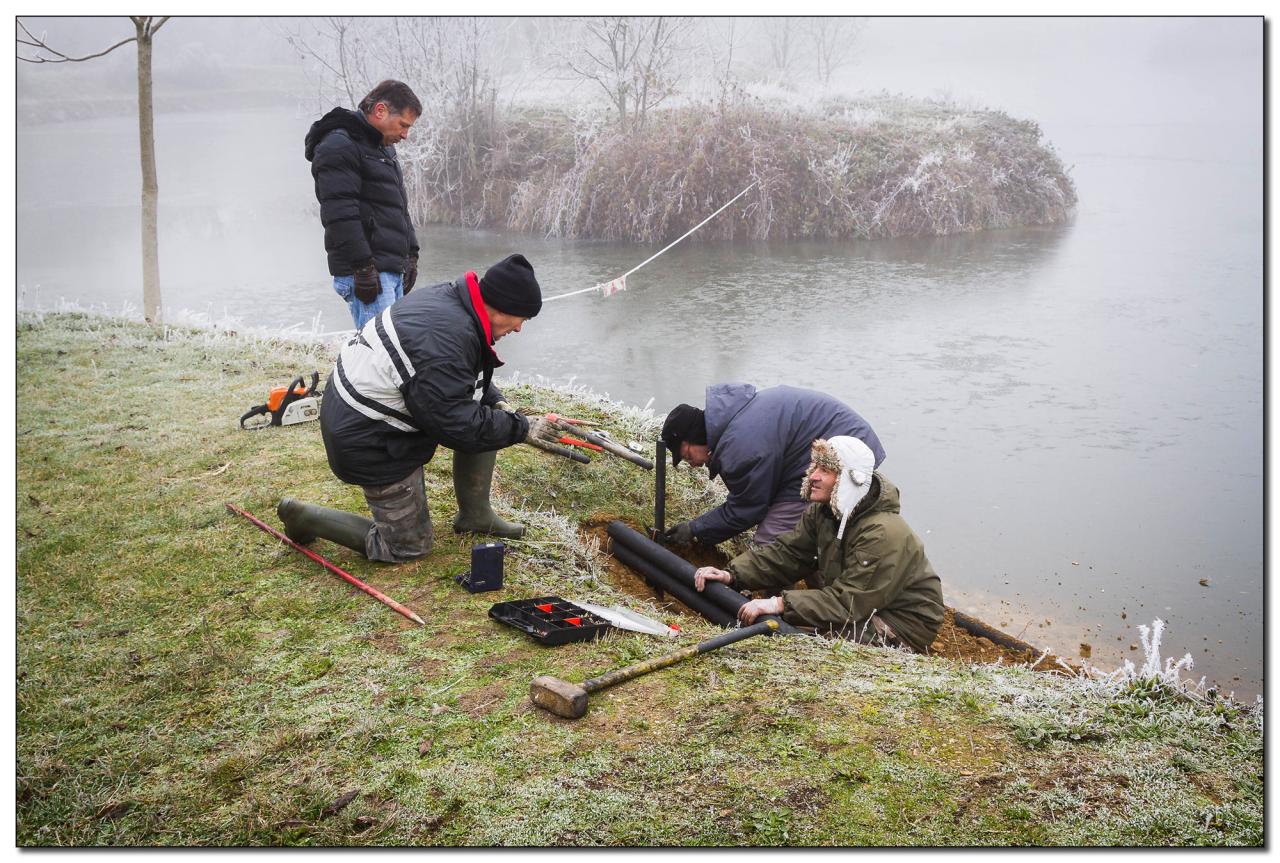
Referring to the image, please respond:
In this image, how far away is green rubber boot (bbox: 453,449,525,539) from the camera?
4.31m

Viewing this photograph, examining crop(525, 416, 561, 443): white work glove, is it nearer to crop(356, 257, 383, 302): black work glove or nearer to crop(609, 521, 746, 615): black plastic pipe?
crop(609, 521, 746, 615): black plastic pipe

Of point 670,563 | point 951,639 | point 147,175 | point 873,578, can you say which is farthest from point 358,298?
point 147,175

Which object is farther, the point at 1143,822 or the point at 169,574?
the point at 169,574

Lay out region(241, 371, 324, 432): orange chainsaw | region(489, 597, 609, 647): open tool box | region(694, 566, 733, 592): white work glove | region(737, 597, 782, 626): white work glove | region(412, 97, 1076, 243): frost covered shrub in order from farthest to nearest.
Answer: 1. region(412, 97, 1076, 243): frost covered shrub
2. region(241, 371, 324, 432): orange chainsaw
3. region(694, 566, 733, 592): white work glove
4. region(737, 597, 782, 626): white work glove
5. region(489, 597, 609, 647): open tool box

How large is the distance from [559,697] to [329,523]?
5.99ft

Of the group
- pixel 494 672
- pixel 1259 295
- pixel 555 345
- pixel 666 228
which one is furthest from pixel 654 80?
pixel 494 672

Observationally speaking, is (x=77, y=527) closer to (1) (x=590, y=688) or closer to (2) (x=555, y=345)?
(1) (x=590, y=688)

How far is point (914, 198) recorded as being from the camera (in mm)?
13930

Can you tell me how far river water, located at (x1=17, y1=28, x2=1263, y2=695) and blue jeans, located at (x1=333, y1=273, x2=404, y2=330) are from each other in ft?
9.78

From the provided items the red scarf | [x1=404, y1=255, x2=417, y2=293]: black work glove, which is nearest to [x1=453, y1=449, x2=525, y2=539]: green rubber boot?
the red scarf

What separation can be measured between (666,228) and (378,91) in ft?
29.7

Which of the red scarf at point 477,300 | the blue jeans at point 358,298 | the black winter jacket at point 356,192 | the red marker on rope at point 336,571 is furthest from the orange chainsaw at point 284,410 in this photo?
the red scarf at point 477,300

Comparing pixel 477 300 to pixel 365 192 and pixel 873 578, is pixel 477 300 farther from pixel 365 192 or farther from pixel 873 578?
pixel 365 192

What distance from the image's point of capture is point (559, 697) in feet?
9.32
